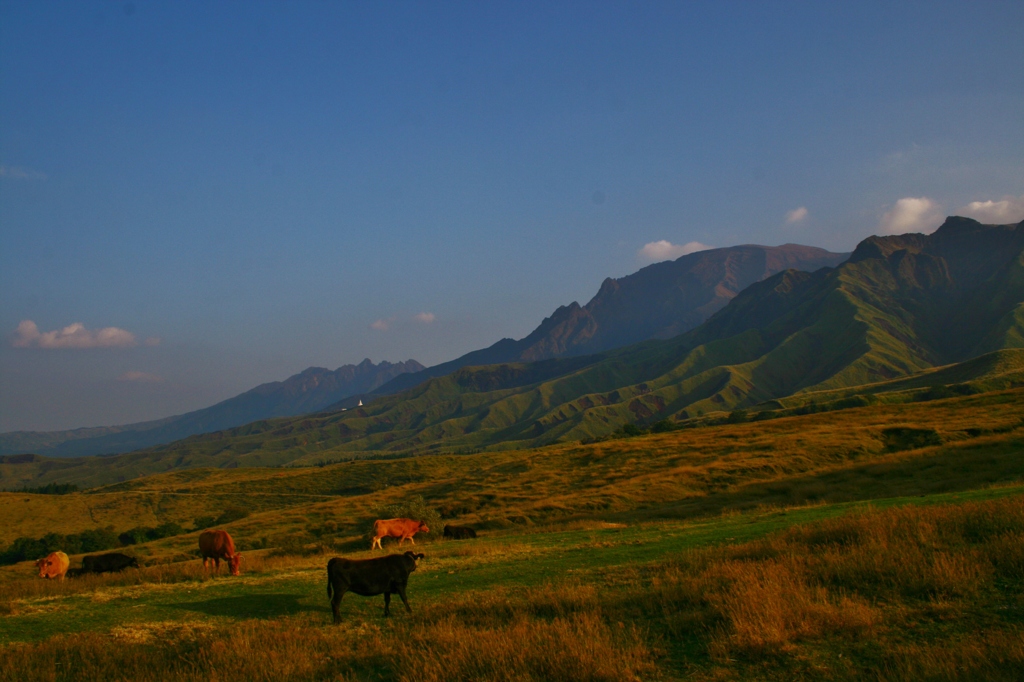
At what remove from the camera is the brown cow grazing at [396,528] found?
31625 mm

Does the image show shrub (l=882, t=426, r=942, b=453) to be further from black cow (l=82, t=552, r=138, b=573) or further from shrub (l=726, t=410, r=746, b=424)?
shrub (l=726, t=410, r=746, b=424)

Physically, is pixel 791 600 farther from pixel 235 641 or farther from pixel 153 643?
pixel 153 643

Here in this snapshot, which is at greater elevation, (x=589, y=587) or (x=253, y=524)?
(x=589, y=587)

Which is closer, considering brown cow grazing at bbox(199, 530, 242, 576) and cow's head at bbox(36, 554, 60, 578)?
brown cow grazing at bbox(199, 530, 242, 576)

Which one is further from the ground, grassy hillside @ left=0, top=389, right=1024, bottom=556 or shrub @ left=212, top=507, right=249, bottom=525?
grassy hillside @ left=0, top=389, right=1024, bottom=556

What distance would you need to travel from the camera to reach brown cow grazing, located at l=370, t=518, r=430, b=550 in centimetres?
3162

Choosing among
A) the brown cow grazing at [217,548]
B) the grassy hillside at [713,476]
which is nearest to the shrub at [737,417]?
the grassy hillside at [713,476]

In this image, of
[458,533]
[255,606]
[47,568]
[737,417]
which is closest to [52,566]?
[47,568]

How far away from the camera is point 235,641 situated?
11516mm

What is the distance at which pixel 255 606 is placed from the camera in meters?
16.1

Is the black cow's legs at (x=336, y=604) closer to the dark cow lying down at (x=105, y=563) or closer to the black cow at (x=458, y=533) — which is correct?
the dark cow lying down at (x=105, y=563)

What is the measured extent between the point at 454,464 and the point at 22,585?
5364 inches

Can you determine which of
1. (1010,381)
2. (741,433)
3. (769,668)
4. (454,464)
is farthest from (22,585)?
(1010,381)

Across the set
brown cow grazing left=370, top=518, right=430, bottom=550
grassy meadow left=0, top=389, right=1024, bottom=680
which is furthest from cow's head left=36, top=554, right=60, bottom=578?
brown cow grazing left=370, top=518, right=430, bottom=550
